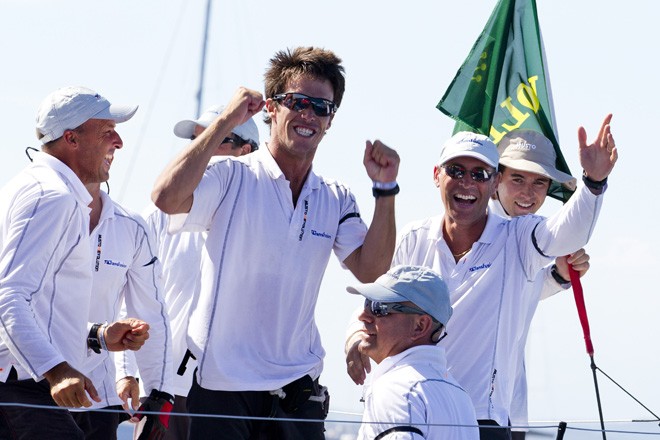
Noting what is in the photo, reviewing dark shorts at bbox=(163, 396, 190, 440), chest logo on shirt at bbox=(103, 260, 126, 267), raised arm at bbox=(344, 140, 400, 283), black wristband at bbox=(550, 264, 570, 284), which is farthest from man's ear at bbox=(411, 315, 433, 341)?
dark shorts at bbox=(163, 396, 190, 440)

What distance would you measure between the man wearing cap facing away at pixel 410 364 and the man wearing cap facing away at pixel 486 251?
1.69ft

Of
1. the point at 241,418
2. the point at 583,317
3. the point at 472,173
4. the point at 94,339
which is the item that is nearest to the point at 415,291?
the point at 241,418

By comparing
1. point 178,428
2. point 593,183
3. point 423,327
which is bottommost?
point 178,428

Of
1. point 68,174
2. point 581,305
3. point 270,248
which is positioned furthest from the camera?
point 581,305

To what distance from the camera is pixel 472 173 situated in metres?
5.68

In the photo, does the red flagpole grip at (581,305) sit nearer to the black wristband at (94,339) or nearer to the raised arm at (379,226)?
the raised arm at (379,226)

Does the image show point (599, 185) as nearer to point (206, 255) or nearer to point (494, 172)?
point (494, 172)

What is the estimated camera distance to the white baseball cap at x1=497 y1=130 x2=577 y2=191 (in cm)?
663

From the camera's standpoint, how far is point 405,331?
4.77 metres

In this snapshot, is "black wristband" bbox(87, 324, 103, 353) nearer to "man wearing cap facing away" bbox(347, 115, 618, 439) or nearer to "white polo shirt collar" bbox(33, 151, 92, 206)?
"white polo shirt collar" bbox(33, 151, 92, 206)

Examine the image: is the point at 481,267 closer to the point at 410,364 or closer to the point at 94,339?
the point at 410,364

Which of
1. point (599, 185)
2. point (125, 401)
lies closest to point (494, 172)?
point (599, 185)

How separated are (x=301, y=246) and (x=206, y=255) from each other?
367mm

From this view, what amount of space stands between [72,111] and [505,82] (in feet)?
10.5
